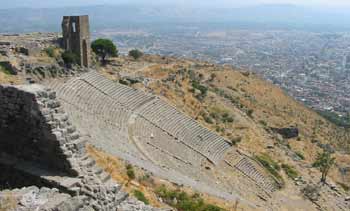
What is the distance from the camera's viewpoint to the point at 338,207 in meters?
31.5

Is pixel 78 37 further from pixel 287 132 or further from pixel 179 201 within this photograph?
pixel 179 201

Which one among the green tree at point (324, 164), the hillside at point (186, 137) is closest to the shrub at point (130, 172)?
the hillside at point (186, 137)

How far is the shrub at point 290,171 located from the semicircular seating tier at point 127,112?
15.7ft

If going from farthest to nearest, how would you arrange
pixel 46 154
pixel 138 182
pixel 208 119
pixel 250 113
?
pixel 250 113 < pixel 208 119 < pixel 138 182 < pixel 46 154

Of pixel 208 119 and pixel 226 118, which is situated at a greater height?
pixel 208 119

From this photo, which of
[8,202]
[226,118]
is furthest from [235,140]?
[8,202]

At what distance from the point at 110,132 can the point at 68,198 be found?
1851 cm

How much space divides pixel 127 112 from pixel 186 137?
4.73m

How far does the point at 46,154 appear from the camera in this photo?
1080 centimetres

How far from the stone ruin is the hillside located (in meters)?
6.14

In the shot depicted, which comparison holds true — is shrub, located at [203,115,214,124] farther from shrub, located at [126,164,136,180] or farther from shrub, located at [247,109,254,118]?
shrub, located at [126,164,136,180]

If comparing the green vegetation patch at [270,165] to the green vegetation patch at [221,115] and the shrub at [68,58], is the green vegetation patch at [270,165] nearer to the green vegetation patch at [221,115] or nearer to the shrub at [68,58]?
the green vegetation patch at [221,115]

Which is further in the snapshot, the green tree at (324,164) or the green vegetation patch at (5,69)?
the green tree at (324,164)

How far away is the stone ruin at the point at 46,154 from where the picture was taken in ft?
34.0
